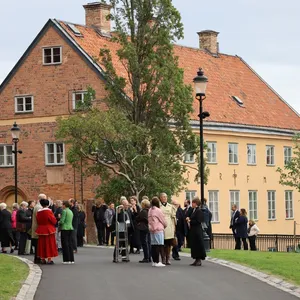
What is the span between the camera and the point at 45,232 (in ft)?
97.3

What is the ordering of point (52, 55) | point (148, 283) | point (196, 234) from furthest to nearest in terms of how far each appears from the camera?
point (52, 55) < point (196, 234) < point (148, 283)

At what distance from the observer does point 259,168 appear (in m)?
67.2

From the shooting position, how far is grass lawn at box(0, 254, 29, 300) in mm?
20016

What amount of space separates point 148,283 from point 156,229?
18.6 ft

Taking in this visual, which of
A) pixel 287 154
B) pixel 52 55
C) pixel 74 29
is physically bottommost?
pixel 287 154

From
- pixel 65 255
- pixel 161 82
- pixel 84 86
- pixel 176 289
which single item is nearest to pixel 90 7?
pixel 84 86

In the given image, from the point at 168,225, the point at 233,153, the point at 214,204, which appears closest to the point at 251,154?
the point at 233,153

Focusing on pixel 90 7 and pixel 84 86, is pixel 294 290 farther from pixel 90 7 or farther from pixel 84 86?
pixel 90 7

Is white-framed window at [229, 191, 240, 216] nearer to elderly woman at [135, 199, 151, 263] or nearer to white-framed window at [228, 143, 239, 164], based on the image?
white-framed window at [228, 143, 239, 164]

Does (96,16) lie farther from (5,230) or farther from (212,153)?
(5,230)

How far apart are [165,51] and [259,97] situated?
81.1 ft

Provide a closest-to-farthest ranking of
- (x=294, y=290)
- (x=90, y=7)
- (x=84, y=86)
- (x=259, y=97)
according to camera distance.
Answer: (x=294, y=290), (x=84, y=86), (x=90, y=7), (x=259, y=97)

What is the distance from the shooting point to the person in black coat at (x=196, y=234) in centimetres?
2834

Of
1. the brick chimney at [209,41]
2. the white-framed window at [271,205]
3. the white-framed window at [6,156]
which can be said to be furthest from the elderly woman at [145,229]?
the brick chimney at [209,41]
